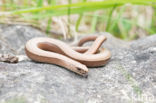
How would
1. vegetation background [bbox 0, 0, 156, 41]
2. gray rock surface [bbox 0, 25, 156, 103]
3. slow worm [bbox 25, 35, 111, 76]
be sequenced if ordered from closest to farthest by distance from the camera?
gray rock surface [bbox 0, 25, 156, 103], slow worm [bbox 25, 35, 111, 76], vegetation background [bbox 0, 0, 156, 41]

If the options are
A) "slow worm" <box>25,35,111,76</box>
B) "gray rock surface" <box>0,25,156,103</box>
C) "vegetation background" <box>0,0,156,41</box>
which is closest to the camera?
"gray rock surface" <box>0,25,156,103</box>

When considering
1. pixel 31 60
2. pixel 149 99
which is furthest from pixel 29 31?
pixel 149 99

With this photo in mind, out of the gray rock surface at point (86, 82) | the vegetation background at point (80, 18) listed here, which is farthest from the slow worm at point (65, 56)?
the vegetation background at point (80, 18)

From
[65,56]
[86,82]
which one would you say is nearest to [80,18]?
[65,56]

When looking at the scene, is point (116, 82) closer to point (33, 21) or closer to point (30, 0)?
point (33, 21)

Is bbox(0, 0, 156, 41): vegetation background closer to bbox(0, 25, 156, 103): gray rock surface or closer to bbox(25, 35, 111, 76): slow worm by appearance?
bbox(25, 35, 111, 76): slow worm

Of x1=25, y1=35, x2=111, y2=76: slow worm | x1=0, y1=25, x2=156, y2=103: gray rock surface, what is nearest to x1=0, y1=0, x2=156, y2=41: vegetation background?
x1=25, y1=35, x2=111, y2=76: slow worm

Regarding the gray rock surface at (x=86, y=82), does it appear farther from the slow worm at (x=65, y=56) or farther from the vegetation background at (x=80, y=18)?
the vegetation background at (x=80, y=18)
